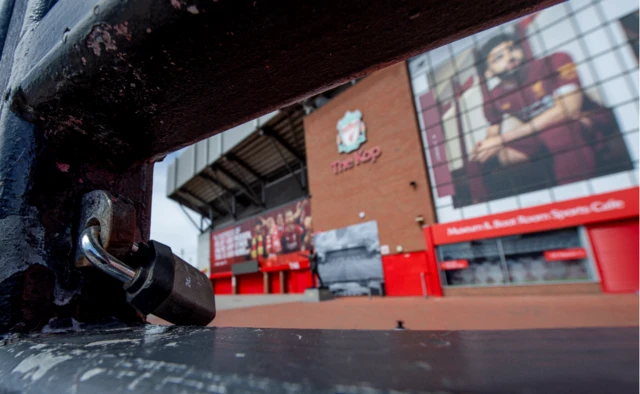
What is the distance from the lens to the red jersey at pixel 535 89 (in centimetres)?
893

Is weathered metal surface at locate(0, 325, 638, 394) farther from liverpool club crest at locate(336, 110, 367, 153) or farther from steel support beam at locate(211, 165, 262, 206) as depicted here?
steel support beam at locate(211, 165, 262, 206)

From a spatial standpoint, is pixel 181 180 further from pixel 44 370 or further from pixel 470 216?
pixel 44 370

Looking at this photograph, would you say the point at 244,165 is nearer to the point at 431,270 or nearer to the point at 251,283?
the point at 251,283

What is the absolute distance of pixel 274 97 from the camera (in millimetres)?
554

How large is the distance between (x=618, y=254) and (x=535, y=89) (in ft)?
17.9

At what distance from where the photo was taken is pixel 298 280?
15.0 m

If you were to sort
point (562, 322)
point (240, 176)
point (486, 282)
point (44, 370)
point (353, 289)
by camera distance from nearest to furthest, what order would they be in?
point (44, 370) → point (562, 322) → point (486, 282) → point (353, 289) → point (240, 176)

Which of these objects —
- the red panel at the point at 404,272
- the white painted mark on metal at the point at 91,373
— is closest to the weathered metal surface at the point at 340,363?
the white painted mark on metal at the point at 91,373

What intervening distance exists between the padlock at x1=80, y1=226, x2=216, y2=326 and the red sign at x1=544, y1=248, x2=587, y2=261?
10.2 m

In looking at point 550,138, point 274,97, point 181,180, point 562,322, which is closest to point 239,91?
point 274,97

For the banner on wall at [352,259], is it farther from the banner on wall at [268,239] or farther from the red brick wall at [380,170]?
the banner on wall at [268,239]

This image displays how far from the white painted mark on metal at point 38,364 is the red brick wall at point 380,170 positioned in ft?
34.1

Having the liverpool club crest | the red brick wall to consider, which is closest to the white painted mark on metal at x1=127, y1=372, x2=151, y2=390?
the red brick wall

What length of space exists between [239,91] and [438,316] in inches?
218
